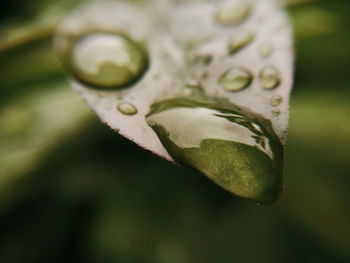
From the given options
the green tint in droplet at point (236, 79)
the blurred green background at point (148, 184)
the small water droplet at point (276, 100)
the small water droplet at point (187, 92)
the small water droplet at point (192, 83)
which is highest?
the small water droplet at point (276, 100)

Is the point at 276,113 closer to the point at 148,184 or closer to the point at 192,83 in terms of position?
the point at 192,83

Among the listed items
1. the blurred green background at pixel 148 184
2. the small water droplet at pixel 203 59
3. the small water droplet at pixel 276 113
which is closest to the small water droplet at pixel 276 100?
the small water droplet at pixel 276 113

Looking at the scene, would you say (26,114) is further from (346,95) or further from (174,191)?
(346,95)

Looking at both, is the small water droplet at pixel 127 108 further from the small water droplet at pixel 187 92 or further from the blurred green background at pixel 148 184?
the blurred green background at pixel 148 184

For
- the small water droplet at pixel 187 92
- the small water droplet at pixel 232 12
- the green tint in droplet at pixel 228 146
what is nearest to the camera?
the green tint in droplet at pixel 228 146

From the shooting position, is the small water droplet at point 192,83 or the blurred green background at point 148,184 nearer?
the small water droplet at point 192,83

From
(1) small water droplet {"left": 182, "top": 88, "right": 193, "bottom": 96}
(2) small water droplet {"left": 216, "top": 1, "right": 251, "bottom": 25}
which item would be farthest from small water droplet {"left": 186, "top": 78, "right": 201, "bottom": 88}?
(2) small water droplet {"left": 216, "top": 1, "right": 251, "bottom": 25}
